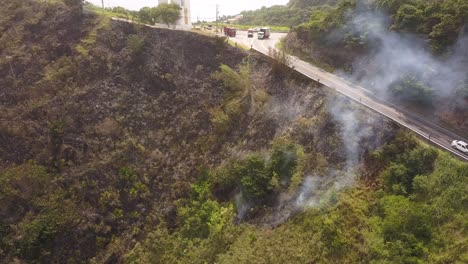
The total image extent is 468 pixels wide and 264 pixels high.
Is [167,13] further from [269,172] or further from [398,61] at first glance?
[398,61]

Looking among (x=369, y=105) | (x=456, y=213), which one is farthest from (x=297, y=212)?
(x=369, y=105)

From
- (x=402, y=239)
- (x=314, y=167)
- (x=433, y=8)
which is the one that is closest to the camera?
(x=402, y=239)

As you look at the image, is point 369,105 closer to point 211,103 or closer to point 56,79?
point 211,103

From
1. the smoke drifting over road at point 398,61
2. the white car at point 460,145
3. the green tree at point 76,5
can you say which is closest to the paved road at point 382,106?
the white car at point 460,145

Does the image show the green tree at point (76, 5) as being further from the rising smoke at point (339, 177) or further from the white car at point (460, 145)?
the white car at point (460, 145)

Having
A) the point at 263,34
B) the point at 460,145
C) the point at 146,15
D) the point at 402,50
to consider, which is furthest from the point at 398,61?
the point at 146,15

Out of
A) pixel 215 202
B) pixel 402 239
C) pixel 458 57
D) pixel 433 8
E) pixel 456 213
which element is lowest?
pixel 215 202
